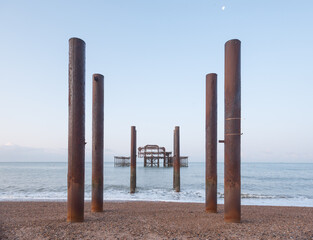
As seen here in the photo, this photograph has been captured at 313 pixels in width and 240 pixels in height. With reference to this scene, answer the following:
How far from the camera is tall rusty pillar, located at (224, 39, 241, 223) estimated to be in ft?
15.6

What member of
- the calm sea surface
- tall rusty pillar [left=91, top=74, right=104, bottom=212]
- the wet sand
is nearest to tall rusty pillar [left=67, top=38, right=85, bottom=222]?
the wet sand

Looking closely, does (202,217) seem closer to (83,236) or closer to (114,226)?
(114,226)

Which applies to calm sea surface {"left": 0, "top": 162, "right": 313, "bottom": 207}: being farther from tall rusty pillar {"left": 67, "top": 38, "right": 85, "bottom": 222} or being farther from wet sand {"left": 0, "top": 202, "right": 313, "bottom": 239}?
tall rusty pillar {"left": 67, "top": 38, "right": 85, "bottom": 222}

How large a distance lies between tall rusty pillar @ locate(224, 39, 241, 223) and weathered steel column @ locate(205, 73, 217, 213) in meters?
1.26

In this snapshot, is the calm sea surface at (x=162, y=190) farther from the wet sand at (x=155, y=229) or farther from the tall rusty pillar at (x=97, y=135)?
the wet sand at (x=155, y=229)

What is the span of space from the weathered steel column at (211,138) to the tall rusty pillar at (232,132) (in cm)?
126

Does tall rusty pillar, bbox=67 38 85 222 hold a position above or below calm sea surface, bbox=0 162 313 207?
above

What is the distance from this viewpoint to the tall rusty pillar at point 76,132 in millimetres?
4734

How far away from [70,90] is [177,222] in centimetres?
371

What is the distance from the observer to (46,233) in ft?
14.1

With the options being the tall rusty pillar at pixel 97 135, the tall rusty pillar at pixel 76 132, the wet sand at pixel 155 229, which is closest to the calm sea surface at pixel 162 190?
the tall rusty pillar at pixel 97 135

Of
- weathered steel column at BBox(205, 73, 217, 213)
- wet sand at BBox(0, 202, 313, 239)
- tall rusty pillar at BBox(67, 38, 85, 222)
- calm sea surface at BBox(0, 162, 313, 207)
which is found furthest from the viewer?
calm sea surface at BBox(0, 162, 313, 207)

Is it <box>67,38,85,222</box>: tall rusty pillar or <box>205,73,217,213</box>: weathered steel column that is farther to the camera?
<box>205,73,217,213</box>: weathered steel column

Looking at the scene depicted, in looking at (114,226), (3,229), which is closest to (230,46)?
(114,226)
